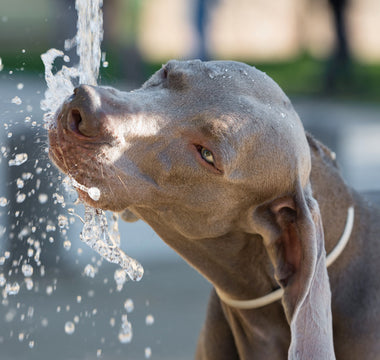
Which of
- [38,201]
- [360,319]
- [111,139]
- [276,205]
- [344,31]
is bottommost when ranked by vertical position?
[344,31]

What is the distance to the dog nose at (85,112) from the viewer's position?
261cm

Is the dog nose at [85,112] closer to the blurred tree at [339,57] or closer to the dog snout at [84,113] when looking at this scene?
the dog snout at [84,113]

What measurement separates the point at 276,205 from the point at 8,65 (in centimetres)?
1090

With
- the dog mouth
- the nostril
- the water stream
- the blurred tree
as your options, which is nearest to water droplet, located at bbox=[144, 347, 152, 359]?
the water stream

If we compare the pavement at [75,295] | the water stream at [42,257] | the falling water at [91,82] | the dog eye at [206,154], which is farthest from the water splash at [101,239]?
the pavement at [75,295]

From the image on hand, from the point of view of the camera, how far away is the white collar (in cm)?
318

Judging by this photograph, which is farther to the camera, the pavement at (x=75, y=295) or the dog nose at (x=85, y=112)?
the pavement at (x=75, y=295)

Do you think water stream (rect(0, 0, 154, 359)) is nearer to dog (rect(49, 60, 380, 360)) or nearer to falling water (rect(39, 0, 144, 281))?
falling water (rect(39, 0, 144, 281))

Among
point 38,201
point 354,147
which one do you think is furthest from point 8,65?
point 38,201

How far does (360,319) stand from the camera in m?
3.11

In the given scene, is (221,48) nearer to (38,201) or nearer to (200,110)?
(38,201)

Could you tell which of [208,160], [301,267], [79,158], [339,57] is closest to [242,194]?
[208,160]

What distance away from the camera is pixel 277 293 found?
10.4ft

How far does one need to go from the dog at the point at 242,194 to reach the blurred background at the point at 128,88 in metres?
0.37
